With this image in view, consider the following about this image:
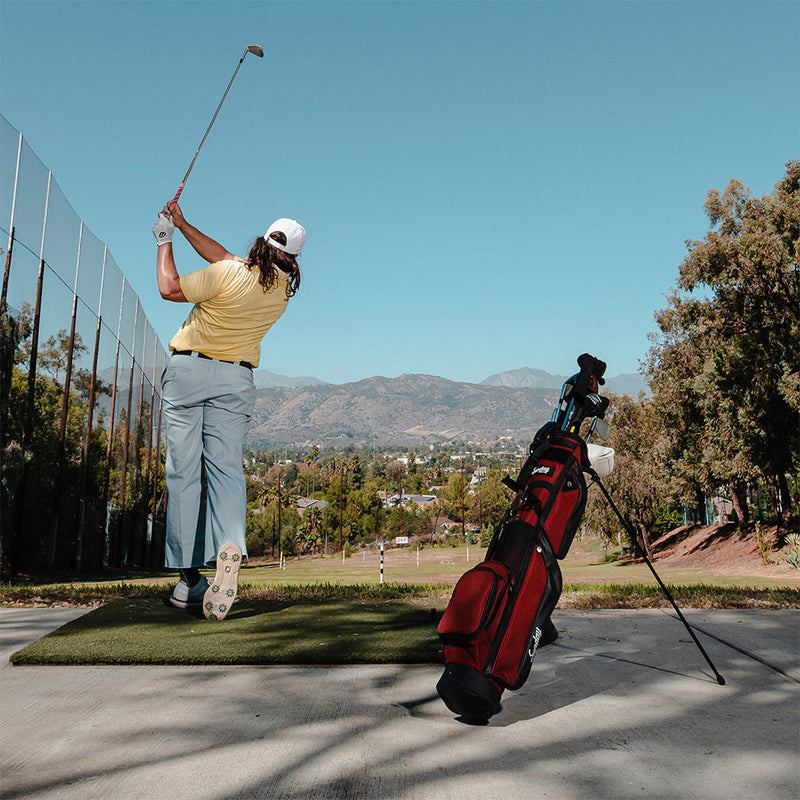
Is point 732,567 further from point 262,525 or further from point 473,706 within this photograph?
point 262,525

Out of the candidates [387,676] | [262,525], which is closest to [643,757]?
[387,676]

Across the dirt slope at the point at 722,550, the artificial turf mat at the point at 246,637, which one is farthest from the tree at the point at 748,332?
the artificial turf mat at the point at 246,637

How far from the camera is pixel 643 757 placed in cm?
217

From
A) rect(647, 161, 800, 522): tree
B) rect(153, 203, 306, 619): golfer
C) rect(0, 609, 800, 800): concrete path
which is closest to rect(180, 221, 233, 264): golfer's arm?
rect(153, 203, 306, 619): golfer

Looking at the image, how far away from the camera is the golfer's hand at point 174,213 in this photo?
4.25 metres

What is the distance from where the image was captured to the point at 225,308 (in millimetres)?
4211

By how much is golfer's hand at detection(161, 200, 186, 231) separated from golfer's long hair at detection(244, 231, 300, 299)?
437 mm

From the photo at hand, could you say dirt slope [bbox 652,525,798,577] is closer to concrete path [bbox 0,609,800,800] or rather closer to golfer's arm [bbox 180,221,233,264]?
concrete path [bbox 0,609,800,800]

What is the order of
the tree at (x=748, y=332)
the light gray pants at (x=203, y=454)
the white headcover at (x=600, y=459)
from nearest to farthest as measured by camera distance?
the white headcover at (x=600, y=459) → the light gray pants at (x=203, y=454) → the tree at (x=748, y=332)

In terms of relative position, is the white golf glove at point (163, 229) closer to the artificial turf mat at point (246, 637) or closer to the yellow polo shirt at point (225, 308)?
the yellow polo shirt at point (225, 308)

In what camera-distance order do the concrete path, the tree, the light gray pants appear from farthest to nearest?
the tree < the light gray pants < the concrete path

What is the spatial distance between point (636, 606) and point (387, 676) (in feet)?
8.23

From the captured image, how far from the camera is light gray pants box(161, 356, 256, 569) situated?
428 centimetres

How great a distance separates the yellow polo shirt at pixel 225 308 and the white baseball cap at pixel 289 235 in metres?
0.17
